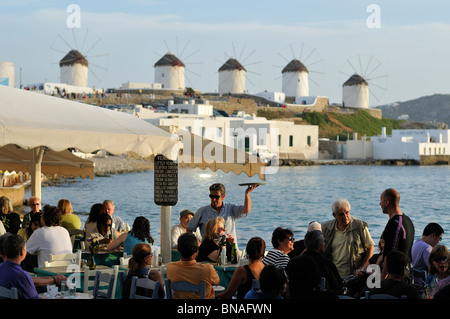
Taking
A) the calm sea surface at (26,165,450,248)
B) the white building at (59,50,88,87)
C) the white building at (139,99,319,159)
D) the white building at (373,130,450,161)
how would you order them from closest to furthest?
the calm sea surface at (26,165,450,248) < the white building at (139,99,319,159) < the white building at (373,130,450,161) < the white building at (59,50,88,87)

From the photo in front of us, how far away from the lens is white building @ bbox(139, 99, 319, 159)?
194 ft

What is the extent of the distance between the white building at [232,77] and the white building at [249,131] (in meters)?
32.5

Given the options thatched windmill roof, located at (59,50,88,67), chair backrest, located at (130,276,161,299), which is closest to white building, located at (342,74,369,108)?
thatched windmill roof, located at (59,50,88,67)

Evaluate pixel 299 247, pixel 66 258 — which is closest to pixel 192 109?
pixel 299 247

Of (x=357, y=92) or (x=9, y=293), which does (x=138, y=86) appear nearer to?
(x=357, y=92)

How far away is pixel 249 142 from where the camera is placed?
65562mm

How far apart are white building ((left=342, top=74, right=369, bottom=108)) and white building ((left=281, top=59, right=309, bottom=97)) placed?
6819 mm

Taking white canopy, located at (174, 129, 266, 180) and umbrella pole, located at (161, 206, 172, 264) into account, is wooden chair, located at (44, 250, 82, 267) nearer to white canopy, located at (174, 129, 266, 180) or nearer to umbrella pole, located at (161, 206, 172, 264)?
umbrella pole, located at (161, 206, 172, 264)

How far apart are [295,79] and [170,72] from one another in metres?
20.8

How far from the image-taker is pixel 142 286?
4.61 metres

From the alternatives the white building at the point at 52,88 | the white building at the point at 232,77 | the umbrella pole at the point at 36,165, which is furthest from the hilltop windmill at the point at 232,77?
the umbrella pole at the point at 36,165

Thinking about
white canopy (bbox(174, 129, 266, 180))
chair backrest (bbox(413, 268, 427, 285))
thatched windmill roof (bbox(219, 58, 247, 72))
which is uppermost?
thatched windmill roof (bbox(219, 58, 247, 72))
